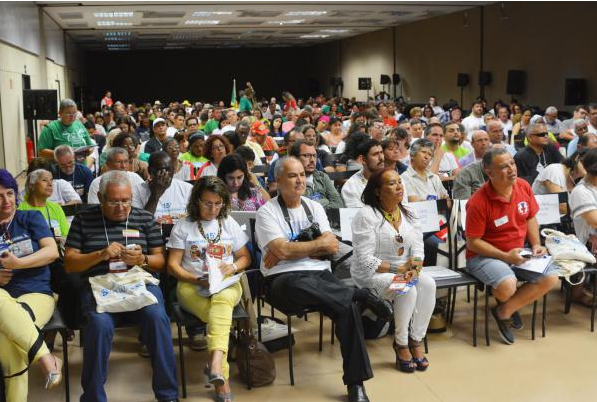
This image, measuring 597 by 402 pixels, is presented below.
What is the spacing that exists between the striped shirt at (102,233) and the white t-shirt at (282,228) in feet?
1.95

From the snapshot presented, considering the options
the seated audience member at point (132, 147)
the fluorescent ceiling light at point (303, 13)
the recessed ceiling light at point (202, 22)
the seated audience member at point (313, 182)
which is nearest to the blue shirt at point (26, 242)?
the seated audience member at point (313, 182)

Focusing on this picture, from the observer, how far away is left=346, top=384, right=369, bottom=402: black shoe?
3.38 m

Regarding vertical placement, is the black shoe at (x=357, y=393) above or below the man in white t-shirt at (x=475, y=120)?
below

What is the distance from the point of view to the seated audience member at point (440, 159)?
21.4 ft

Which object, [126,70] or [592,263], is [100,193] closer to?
[592,263]

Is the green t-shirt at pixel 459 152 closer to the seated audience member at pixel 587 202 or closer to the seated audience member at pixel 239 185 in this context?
the seated audience member at pixel 587 202

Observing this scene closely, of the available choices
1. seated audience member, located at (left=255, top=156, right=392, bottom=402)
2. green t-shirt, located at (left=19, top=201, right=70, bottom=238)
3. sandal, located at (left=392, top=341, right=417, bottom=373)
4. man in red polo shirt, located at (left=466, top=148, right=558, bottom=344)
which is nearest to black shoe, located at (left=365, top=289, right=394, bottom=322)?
seated audience member, located at (left=255, top=156, right=392, bottom=402)

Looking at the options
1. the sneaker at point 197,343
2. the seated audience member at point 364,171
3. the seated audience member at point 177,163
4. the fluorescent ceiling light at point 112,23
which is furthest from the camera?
the fluorescent ceiling light at point 112,23

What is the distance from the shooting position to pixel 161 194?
4.55 metres

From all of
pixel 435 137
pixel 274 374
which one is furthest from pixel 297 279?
pixel 435 137

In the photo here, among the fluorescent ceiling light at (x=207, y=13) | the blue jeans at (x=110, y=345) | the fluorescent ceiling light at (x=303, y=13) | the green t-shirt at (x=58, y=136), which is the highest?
the fluorescent ceiling light at (x=303, y=13)

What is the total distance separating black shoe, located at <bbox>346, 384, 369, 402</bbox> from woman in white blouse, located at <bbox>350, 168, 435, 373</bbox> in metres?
0.46

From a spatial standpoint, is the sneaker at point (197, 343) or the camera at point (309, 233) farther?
the sneaker at point (197, 343)

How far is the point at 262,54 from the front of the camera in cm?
3484
